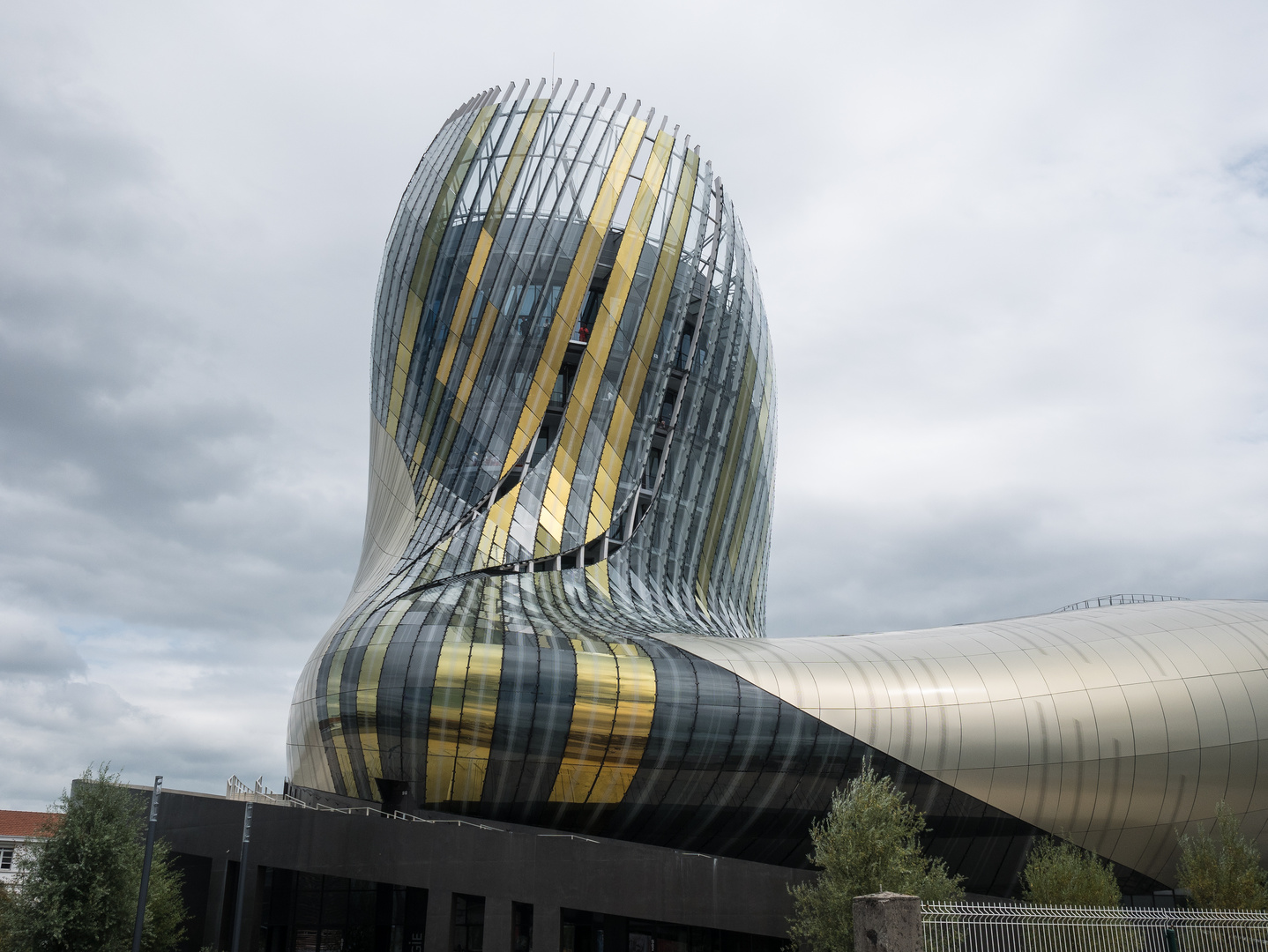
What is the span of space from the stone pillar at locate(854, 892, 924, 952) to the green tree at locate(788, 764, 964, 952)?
4451 mm

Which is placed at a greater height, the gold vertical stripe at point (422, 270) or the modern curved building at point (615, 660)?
A: the gold vertical stripe at point (422, 270)

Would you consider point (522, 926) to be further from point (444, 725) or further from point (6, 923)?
point (6, 923)

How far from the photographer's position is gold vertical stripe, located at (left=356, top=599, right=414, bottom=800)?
2845cm

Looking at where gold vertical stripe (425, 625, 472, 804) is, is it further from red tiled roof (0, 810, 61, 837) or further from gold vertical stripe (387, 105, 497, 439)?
red tiled roof (0, 810, 61, 837)

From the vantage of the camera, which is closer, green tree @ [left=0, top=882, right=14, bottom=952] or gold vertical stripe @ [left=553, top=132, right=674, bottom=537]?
green tree @ [left=0, top=882, right=14, bottom=952]

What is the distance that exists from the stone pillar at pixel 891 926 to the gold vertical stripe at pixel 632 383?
2590 centimetres

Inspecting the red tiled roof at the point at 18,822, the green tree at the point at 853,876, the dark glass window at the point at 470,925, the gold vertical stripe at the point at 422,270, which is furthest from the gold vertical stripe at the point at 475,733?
the red tiled roof at the point at 18,822

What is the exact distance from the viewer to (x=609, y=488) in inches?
1639

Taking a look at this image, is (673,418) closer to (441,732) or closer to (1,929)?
(441,732)

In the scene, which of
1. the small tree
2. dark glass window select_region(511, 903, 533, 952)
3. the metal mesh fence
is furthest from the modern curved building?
the metal mesh fence

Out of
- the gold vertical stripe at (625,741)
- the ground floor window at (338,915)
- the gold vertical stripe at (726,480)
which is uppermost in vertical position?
the gold vertical stripe at (726,480)

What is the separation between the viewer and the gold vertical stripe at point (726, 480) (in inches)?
1876

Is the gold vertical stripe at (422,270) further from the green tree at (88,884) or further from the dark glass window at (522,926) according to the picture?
the dark glass window at (522,926)

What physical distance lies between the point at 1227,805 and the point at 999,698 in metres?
7.11
